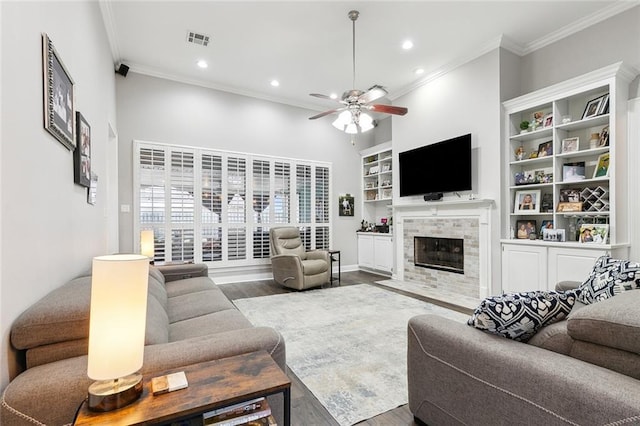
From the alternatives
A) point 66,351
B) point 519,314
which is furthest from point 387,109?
point 66,351

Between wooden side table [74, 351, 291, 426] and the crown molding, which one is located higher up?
the crown molding

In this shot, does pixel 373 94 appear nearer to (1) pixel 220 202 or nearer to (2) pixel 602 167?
(2) pixel 602 167

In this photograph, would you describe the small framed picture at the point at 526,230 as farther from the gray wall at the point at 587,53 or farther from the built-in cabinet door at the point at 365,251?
the built-in cabinet door at the point at 365,251

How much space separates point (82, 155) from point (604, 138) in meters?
5.09

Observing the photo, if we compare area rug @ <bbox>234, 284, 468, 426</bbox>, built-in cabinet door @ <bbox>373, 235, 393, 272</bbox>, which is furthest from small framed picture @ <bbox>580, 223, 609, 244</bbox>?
built-in cabinet door @ <bbox>373, 235, 393, 272</bbox>

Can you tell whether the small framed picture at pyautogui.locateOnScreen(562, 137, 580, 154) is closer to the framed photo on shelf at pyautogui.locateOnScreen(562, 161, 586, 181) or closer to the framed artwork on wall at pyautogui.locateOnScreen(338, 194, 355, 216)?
the framed photo on shelf at pyautogui.locateOnScreen(562, 161, 586, 181)

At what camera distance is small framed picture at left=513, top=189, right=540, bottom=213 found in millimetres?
4023

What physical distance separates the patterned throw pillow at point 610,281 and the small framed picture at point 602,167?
2.30 metres

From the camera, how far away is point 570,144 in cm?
377

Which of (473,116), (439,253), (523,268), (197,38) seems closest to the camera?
(523,268)

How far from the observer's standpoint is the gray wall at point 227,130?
4766 millimetres

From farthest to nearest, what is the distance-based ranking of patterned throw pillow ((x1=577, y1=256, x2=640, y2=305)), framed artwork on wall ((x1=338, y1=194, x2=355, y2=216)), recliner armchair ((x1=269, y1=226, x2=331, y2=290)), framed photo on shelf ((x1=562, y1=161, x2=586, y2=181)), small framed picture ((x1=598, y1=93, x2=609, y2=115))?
framed artwork on wall ((x1=338, y1=194, x2=355, y2=216)), recliner armchair ((x1=269, y1=226, x2=331, y2=290)), framed photo on shelf ((x1=562, y1=161, x2=586, y2=181)), small framed picture ((x1=598, y1=93, x2=609, y2=115)), patterned throw pillow ((x1=577, y1=256, x2=640, y2=305))

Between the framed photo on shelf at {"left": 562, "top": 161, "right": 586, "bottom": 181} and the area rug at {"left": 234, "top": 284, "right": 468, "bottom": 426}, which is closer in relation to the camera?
the area rug at {"left": 234, "top": 284, "right": 468, "bottom": 426}

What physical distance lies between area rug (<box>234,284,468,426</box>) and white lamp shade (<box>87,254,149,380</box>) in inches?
51.2
